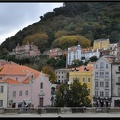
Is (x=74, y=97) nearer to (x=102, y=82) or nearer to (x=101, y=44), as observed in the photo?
(x=102, y=82)

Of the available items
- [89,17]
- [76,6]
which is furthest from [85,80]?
[76,6]

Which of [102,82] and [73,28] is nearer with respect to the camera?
[102,82]

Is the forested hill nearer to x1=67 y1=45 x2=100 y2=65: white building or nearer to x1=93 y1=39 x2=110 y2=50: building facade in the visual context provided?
x1=93 y1=39 x2=110 y2=50: building facade

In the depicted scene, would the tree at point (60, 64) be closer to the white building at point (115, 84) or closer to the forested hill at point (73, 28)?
the forested hill at point (73, 28)

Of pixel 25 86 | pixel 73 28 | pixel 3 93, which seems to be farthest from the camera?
pixel 73 28

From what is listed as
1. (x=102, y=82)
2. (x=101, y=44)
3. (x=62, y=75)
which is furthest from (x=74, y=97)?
(x=101, y=44)

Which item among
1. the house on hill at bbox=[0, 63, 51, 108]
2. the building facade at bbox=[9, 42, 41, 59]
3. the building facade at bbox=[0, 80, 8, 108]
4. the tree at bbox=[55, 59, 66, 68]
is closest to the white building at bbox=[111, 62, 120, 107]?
the house on hill at bbox=[0, 63, 51, 108]

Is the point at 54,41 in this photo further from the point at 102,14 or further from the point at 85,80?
the point at 85,80

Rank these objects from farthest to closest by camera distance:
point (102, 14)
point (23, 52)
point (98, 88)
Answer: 1. point (102, 14)
2. point (23, 52)
3. point (98, 88)
